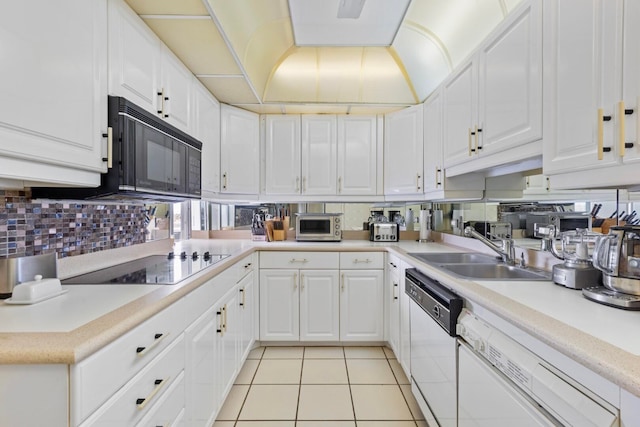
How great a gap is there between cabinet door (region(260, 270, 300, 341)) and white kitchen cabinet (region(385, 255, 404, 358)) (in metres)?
0.78

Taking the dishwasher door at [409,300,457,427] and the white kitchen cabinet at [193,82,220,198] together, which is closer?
the dishwasher door at [409,300,457,427]

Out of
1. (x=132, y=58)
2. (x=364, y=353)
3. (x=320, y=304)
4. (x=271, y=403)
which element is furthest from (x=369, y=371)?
(x=132, y=58)

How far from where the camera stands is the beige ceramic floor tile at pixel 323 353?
8.98 feet

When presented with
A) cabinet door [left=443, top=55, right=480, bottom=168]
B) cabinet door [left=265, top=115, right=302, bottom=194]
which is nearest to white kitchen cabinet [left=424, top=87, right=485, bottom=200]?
cabinet door [left=443, top=55, right=480, bottom=168]

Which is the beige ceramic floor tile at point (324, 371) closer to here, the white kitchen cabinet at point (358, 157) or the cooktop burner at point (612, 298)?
the white kitchen cabinet at point (358, 157)

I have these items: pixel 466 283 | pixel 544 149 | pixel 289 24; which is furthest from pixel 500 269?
pixel 289 24

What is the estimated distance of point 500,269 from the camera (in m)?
1.99

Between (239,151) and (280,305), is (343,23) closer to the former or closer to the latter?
(239,151)

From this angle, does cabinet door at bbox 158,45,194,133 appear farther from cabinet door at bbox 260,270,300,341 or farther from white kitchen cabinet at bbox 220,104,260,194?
cabinet door at bbox 260,270,300,341

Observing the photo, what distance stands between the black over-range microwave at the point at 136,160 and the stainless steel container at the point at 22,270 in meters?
0.28

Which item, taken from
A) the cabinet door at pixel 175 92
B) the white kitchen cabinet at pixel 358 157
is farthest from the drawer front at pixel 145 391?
the white kitchen cabinet at pixel 358 157

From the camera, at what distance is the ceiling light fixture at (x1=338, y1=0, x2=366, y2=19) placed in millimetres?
2279

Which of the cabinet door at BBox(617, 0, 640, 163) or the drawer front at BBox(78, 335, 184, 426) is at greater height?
the cabinet door at BBox(617, 0, 640, 163)

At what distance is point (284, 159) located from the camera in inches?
127
